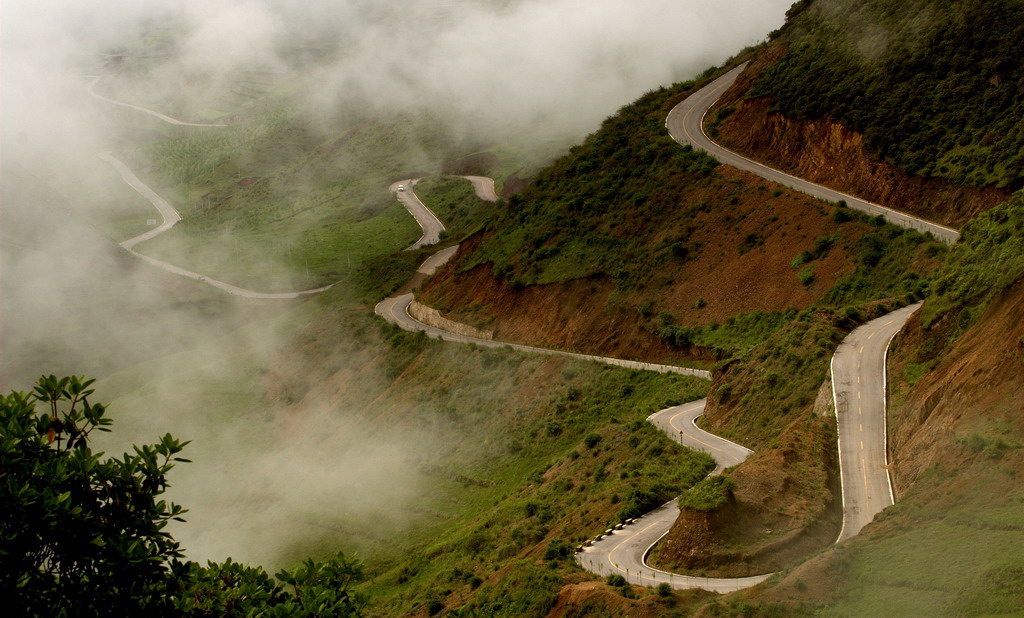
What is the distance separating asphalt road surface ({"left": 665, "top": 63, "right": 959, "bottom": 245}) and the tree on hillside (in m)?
40.1

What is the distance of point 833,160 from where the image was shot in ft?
193

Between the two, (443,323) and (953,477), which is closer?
(953,477)

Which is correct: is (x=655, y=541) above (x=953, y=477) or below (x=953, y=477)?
above

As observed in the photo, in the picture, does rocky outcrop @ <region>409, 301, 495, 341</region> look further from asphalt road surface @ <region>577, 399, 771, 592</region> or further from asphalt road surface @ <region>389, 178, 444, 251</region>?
asphalt road surface @ <region>389, 178, 444, 251</region>

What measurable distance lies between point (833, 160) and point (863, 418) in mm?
29117

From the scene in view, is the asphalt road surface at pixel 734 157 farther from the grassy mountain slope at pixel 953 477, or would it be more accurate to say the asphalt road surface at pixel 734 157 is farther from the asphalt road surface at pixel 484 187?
the asphalt road surface at pixel 484 187

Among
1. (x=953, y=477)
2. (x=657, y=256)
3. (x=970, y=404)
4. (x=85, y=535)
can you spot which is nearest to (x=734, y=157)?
(x=657, y=256)

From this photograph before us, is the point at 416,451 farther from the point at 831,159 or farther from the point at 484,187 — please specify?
the point at 484,187

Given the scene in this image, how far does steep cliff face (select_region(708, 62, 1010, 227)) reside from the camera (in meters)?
50.2

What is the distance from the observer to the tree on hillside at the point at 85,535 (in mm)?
13383

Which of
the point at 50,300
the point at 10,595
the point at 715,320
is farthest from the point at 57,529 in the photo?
the point at 50,300

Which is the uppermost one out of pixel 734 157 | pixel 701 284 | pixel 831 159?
pixel 734 157

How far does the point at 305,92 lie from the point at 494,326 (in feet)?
454

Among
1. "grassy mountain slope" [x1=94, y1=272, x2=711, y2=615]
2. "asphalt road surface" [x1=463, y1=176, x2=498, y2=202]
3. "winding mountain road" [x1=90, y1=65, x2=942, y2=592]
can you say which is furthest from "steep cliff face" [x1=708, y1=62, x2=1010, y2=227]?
"asphalt road surface" [x1=463, y1=176, x2=498, y2=202]
